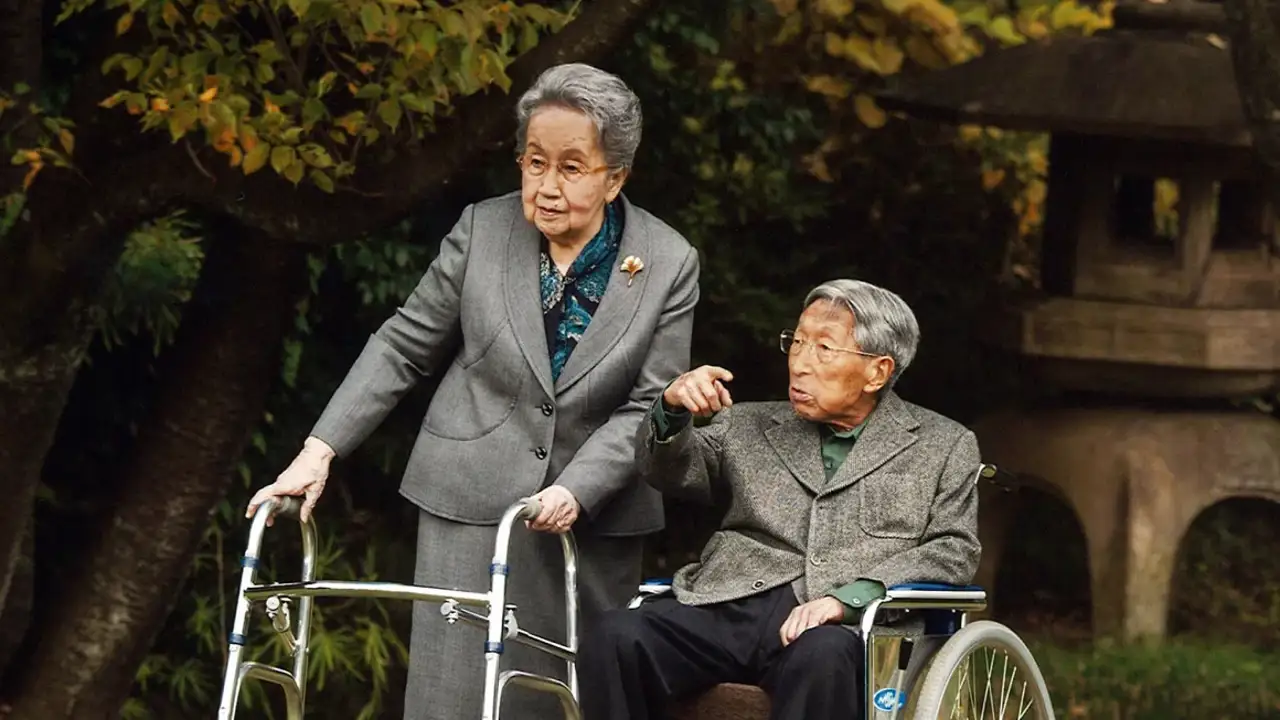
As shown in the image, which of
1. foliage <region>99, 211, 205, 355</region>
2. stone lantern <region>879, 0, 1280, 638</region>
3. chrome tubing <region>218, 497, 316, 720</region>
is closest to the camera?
chrome tubing <region>218, 497, 316, 720</region>

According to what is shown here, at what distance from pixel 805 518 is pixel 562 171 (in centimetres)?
81

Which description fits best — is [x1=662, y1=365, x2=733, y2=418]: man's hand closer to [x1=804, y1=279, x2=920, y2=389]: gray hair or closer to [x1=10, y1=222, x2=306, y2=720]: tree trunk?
[x1=804, y1=279, x2=920, y2=389]: gray hair

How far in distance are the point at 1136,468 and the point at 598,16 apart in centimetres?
245

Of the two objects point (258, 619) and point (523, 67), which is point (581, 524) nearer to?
point (523, 67)

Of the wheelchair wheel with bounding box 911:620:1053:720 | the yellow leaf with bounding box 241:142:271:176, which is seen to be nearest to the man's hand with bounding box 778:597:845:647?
Result: the wheelchair wheel with bounding box 911:620:1053:720

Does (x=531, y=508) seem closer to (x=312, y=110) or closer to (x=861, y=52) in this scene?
(x=312, y=110)

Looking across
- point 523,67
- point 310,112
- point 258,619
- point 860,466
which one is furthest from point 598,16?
point 258,619

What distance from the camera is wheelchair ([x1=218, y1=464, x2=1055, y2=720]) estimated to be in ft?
12.8

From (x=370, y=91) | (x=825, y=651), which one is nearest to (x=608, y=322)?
(x=825, y=651)

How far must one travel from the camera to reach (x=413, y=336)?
4.45 metres

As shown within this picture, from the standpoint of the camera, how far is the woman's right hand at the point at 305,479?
4.13 meters

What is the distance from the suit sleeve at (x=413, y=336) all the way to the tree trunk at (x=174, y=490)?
1.84 meters

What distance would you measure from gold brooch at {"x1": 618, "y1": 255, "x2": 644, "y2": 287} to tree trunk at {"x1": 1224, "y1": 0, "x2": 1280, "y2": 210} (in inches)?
69.0

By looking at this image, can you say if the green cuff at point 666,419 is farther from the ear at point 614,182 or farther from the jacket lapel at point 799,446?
the ear at point 614,182
